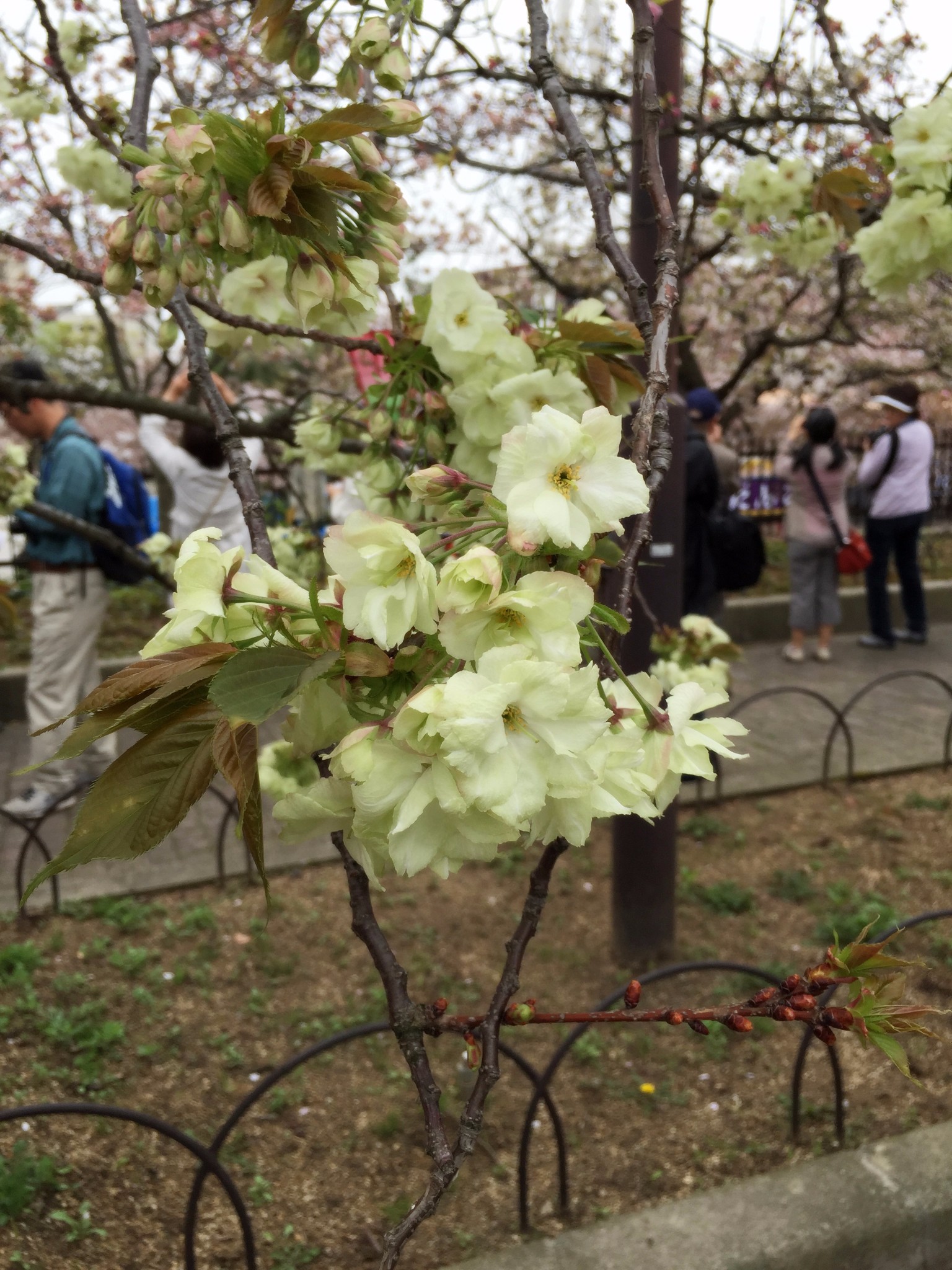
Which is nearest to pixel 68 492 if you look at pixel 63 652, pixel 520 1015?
pixel 63 652

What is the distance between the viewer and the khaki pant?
4.56 meters

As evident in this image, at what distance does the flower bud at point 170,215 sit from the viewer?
1052mm

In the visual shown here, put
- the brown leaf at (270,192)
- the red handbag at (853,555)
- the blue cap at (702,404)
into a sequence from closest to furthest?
the brown leaf at (270,192)
the blue cap at (702,404)
the red handbag at (853,555)

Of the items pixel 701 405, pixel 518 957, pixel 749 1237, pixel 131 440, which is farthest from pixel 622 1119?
pixel 131 440

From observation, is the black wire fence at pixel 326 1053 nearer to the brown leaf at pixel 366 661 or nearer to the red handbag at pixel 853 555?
the brown leaf at pixel 366 661

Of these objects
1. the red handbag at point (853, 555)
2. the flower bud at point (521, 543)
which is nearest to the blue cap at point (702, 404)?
the red handbag at point (853, 555)

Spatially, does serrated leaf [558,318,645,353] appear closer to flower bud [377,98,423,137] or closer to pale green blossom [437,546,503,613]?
flower bud [377,98,423,137]

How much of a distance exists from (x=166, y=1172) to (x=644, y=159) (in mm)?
2398

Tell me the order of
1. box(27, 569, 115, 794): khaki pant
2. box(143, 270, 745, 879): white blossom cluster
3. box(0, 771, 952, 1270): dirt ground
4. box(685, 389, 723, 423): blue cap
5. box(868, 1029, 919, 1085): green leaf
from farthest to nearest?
box(685, 389, 723, 423): blue cap → box(27, 569, 115, 794): khaki pant → box(0, 771, 952, 1270): dirt ground → box(868, 1029, 919, 1085): green leaf → box(143, 270, 745, 879): white blossom cluster

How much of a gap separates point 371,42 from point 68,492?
133 inches

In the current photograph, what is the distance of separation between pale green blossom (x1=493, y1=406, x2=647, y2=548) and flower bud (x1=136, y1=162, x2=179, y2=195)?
52 centimetres

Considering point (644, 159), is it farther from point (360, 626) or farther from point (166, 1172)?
point (166, 1172)

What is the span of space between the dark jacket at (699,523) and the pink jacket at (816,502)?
210cm

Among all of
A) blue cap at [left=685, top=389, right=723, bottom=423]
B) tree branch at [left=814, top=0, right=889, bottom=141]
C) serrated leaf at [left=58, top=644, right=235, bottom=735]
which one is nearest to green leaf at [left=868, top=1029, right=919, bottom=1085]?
serrated leaf at [left=58, top=644, right=235, bottom=735]
